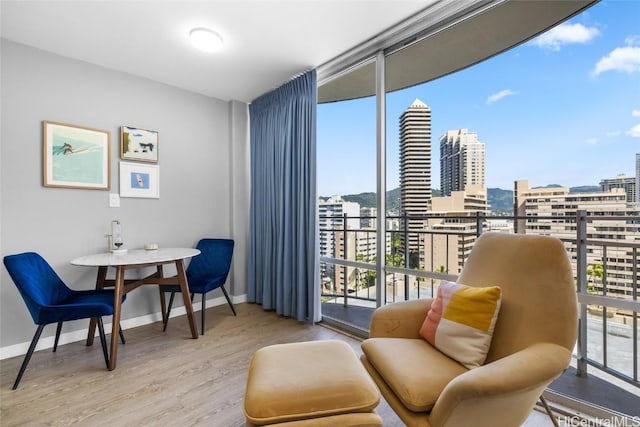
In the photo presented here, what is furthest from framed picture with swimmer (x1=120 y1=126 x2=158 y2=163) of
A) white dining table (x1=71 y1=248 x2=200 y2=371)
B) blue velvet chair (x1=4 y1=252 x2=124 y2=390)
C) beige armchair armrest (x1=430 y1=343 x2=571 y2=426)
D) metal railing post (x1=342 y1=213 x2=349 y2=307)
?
beige armchair armrest (x1=430 y1=343 x2=571 y2=426)

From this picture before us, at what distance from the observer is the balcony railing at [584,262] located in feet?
5.64

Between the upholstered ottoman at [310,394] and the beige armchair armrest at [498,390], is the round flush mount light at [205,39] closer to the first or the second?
the upholstered ottoman at [310,394]

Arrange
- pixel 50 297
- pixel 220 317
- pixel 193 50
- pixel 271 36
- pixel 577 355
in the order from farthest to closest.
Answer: pixel 220 317
pixel 193 50
pixel 271 36
pixel 50 297
pixel 577 355

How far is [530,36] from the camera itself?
2.22 m

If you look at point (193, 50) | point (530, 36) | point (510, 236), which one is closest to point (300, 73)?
point (193, 50)

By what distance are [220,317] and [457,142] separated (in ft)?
9.61

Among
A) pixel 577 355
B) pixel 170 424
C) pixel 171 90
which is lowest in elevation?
pixel 170 424

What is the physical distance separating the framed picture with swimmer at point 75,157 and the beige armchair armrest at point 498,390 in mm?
3030

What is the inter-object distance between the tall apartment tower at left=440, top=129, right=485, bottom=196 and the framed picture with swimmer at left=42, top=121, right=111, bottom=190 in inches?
123

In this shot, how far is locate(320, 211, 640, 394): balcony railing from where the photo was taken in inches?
67.7

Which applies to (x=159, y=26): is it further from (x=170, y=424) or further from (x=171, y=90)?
(x=170, y=424)

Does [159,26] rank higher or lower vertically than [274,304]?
higher

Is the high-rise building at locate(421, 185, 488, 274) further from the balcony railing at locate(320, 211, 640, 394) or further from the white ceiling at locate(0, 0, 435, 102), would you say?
the white ceiling at locate(0, 0, 435, 102)

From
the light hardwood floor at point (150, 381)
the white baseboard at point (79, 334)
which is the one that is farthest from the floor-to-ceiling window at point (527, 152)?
the white baseboard at point (79, 334)
